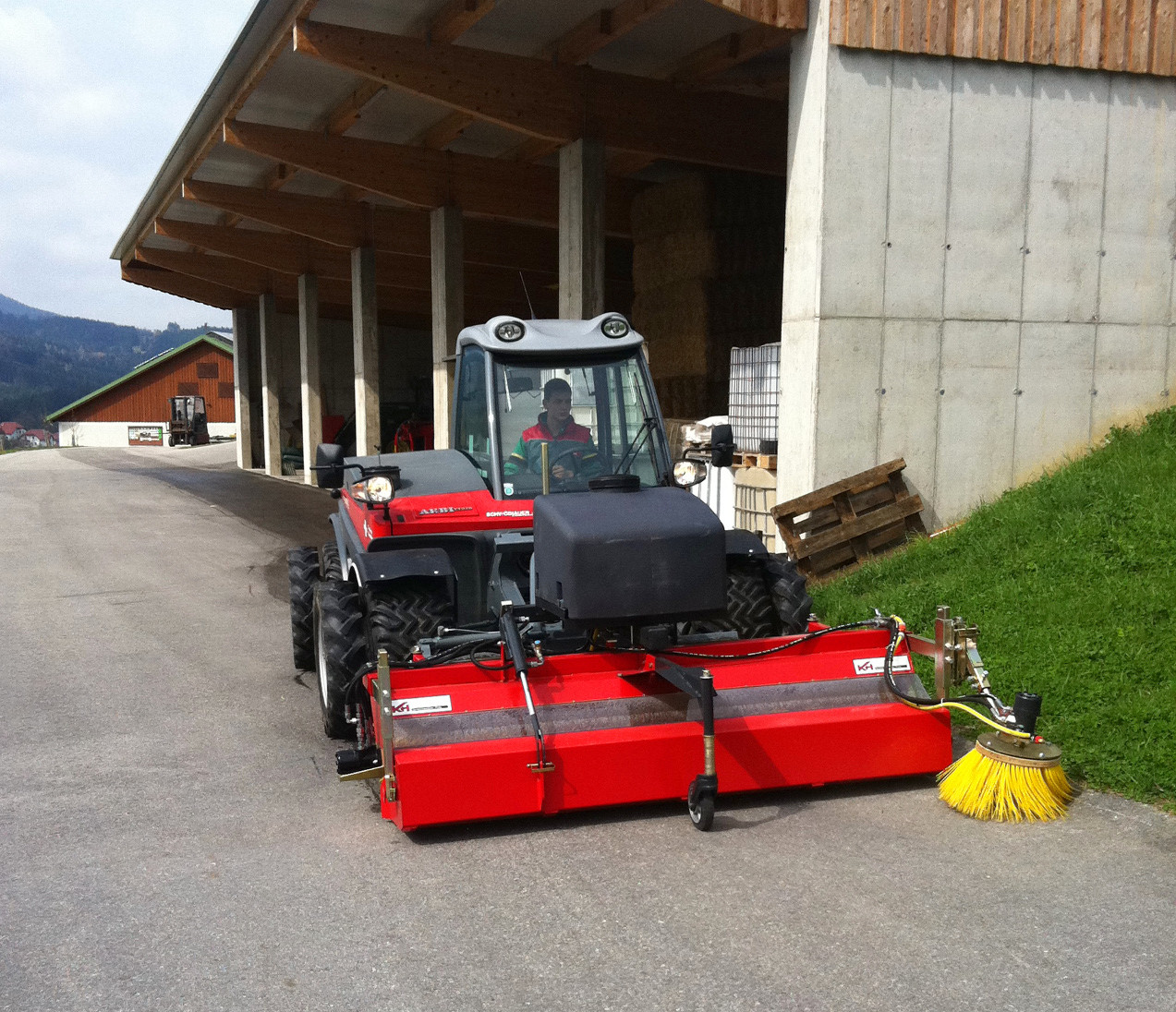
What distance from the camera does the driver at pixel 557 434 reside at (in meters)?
6.37

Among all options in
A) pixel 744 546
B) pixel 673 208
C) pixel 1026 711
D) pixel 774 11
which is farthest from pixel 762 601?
pixel 673 208

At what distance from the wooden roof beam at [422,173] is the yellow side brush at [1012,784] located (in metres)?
13.9

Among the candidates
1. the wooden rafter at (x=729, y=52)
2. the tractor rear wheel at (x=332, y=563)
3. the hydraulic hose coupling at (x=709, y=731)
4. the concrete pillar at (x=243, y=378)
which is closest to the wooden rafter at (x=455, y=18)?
the wooden rafter at (x=729, y=52)

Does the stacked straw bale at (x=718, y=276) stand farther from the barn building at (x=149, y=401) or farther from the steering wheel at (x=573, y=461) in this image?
the barn building at (x=149, y=401)

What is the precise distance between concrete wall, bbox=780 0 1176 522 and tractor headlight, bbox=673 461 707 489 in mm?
3557

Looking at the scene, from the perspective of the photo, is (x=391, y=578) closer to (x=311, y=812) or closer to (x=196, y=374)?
(x=311, y=812)

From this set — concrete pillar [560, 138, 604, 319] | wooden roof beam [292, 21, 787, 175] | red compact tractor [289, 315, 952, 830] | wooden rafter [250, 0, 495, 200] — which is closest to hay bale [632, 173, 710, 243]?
wooden roof beam [292, 21, 787, 175]

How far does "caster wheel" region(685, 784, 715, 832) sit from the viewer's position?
16.1 ft

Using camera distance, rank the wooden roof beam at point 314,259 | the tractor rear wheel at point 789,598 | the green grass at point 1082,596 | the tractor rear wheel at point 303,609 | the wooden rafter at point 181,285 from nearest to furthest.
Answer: the green grass at point 1082,596
the tractor rear wheel at point 789,598
the tractor rear wheel at point 303,609
the wooden roof beam at point 314,259
the wooden rafter at point 181,285

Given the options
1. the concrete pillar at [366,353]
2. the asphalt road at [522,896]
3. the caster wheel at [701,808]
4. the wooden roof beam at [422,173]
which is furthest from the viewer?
the concrete pillar at [366,353]

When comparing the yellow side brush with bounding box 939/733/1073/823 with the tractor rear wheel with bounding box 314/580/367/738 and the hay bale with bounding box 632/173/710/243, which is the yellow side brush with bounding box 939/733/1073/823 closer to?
the tractor rear wheel with bounding box 314/580/367/738

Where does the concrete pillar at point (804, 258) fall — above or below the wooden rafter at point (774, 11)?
below

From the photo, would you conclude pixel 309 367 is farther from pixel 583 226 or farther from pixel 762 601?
pixel 762 601

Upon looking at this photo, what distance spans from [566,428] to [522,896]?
2.73 m
